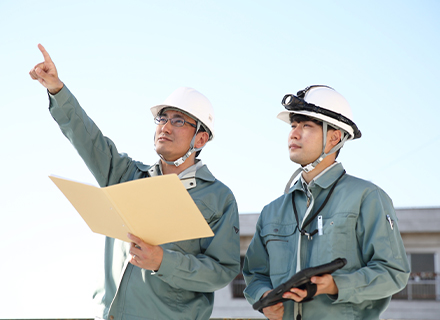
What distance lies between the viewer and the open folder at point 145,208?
3.07 meters

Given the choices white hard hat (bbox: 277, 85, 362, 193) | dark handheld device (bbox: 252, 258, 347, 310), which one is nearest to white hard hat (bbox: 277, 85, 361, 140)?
white hard hat (bbox: 277, 85, 362, 193)

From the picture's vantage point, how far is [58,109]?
3945mm

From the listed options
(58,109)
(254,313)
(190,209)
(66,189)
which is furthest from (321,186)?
(254,313)

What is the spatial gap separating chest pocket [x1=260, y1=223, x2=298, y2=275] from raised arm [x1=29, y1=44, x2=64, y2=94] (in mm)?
1991

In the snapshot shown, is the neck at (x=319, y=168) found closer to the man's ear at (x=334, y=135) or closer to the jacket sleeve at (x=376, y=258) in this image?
the man's ear at (x=334, y=135)

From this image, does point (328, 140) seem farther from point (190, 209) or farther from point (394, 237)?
point (190, 209)

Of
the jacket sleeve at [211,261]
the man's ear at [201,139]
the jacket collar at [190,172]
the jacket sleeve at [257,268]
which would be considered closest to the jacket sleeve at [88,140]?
the jacket collar at [190,172]

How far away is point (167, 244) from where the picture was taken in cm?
394

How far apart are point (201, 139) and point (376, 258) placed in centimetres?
192

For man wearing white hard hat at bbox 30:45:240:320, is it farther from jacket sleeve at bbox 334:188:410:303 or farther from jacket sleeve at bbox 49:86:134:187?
jacket sleeve at bbox 334:188:410:303

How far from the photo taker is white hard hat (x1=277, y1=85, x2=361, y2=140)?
13.1 ft

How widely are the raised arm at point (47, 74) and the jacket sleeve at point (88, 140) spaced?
0.07 meters

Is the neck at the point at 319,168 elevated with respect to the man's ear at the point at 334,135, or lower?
lower

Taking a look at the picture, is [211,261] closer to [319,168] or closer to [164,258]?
[164,258]
